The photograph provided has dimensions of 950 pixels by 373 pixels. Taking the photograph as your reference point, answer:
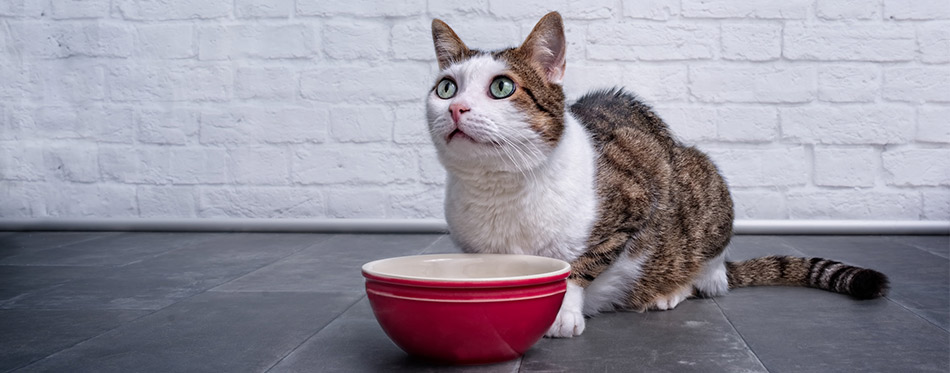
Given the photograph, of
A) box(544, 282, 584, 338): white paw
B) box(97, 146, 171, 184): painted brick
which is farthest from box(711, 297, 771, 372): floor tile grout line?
box(97, 146, 171, 184): painted brick

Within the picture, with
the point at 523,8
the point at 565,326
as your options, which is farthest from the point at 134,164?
the point at 565,326

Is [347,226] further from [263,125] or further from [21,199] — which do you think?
[21,199]

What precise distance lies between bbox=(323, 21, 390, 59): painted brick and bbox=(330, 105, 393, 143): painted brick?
19cm

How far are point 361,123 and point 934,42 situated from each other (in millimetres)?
2004

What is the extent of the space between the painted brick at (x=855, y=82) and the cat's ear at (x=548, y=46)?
162 centimetres

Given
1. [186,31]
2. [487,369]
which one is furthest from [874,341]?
[186,31]

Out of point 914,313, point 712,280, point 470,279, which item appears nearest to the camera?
point 470,279

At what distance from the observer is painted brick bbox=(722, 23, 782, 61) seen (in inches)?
103

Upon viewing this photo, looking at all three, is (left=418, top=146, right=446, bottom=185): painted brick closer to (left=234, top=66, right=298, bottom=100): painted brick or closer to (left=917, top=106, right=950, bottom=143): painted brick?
(left=234, top=66, right=298, bottom=100): painted brick

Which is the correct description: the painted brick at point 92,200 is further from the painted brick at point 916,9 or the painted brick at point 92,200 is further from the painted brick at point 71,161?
the painted brick at point 916,9

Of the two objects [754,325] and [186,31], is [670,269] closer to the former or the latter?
[754,325]

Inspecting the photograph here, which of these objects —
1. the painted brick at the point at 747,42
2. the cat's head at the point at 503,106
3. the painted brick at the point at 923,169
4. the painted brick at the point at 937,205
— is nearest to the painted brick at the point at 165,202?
the cat's head at the point at 503,106

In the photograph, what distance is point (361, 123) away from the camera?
2711mm

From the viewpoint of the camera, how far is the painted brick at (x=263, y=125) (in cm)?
274
